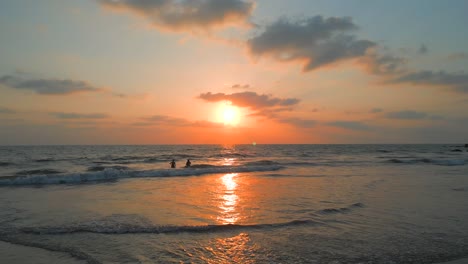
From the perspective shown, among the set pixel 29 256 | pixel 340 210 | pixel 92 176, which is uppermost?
pixel 340 210

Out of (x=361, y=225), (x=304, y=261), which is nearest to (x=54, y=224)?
(x=304, y=261)

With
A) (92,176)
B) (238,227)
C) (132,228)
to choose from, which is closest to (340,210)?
(238,227)

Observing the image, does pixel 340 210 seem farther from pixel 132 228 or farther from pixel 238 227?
pixel 132 228

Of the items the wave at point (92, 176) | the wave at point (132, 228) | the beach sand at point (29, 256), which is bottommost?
the wave at point (92, 176)

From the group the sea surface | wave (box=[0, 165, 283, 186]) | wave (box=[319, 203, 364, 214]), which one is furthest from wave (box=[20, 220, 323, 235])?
wave (box=[0, 165, 283, 186])

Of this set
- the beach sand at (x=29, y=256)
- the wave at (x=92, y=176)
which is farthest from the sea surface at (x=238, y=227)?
the wave at (x=92, y=176)

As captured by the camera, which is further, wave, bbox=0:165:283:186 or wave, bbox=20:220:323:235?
wave, bbox=0:165:283:186

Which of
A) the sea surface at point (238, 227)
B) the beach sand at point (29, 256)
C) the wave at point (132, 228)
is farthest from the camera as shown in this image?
the wave at point (132, 228)

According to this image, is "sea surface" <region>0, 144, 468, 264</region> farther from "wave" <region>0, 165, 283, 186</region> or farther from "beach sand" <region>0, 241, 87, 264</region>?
"wave" <region>0, 165, 283, 186</region>

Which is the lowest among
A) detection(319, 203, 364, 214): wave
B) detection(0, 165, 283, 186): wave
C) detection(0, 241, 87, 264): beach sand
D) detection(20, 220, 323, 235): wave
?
Answer: detection(0, 165, 283, 186): wave

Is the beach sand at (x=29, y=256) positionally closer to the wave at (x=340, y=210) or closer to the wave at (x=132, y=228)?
the wave at (x=132, y=228)

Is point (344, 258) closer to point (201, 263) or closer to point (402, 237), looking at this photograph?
point (402, 237)

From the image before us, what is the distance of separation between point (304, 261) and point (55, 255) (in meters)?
6.05

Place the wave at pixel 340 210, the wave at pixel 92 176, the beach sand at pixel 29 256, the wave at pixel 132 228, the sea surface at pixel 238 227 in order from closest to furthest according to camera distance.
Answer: the beach sand at pixel 29 256
the sea surface at pixel 238 227
the wave at pixel 132 228
the wave at pixel 340 210
the wave at pixel 92 176
